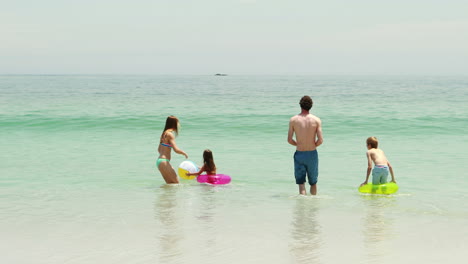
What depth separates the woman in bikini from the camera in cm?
987

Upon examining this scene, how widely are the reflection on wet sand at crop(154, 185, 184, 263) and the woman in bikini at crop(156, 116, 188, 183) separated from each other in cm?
27

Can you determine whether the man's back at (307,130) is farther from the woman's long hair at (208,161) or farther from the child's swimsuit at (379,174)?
the woman's long hair at (208,161)

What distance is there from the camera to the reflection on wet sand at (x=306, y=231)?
580cm

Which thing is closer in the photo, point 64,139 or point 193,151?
point 193,151

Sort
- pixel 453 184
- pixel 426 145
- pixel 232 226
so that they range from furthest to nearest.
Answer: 1. pixel 426 145
2. pixel 453 184
3. pixel 232 226

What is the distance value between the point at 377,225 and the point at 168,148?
14.5 feet

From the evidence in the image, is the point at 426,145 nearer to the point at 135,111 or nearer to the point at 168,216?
the point at 168,216

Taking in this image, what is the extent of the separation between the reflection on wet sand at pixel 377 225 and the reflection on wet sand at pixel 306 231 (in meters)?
0.60

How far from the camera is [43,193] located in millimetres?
9648

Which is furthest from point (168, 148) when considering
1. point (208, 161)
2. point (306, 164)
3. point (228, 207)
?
point (306, 164)

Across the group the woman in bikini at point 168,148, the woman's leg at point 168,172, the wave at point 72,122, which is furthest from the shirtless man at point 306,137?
the wave at point 72,122

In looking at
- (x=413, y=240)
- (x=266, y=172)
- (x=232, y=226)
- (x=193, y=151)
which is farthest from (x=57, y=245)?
(x=193, y=151)

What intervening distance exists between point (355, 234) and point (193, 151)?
10.9 m

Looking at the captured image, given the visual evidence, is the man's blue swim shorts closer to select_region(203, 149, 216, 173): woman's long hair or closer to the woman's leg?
select_region(203, 149, 216, 173): woman's long hair
